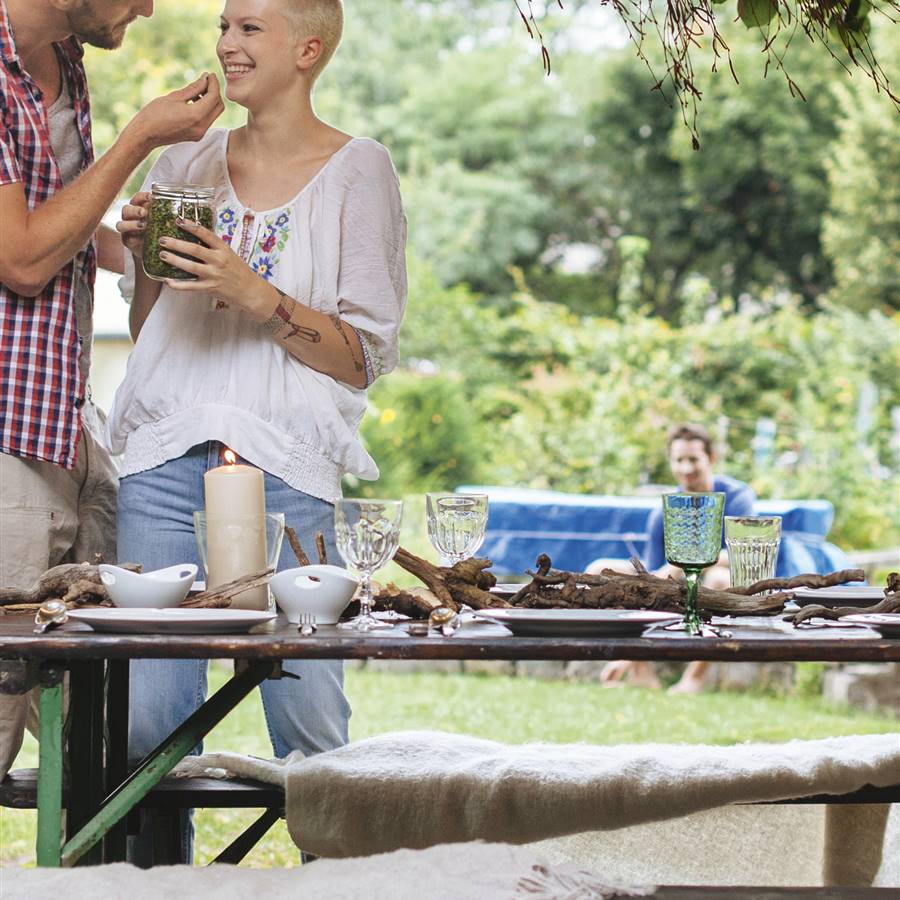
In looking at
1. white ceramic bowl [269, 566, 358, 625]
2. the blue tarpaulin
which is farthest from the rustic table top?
the blue tarpaulin

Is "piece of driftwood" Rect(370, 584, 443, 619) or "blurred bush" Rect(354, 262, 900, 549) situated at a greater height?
"blurred bush" Rect(354, 262, 900, 549)

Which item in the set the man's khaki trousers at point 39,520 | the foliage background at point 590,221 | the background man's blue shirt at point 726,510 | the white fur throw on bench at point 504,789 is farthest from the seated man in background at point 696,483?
the man's khaki trousers at point 39,520

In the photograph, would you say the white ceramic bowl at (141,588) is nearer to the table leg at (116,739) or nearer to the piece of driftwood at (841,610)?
the table leg at (116,739)

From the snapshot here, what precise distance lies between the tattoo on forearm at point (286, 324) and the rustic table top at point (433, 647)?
717 mm

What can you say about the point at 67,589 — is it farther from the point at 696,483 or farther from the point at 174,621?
the point at 696,483

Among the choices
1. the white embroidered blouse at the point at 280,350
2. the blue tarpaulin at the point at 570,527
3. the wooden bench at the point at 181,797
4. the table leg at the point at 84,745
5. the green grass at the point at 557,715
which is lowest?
the green grass at the point at 557,715

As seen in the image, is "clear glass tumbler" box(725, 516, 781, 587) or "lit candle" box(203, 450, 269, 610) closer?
"lit candle" box(203, 450, 269, 610)

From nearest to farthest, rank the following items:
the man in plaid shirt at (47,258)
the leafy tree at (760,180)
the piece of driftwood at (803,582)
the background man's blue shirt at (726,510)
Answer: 1. the piece of driftwood at (803,582)
2. the man in plaid shirt at (47,258)
3. the background man's blue shirt at (726,510)
4. the leafy tree at (760,180)

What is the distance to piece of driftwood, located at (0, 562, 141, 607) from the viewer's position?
2.05 m

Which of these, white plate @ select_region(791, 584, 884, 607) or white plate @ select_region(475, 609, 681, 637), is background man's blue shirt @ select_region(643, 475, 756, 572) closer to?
white plate @ select_region(791, 584, 884, 607)

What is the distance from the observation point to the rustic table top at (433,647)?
1.74m

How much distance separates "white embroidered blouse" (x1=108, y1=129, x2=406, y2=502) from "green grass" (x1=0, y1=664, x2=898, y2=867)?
3.35 metres

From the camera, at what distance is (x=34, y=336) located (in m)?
2.47

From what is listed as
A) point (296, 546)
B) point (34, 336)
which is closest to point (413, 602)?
point (296, 546)
